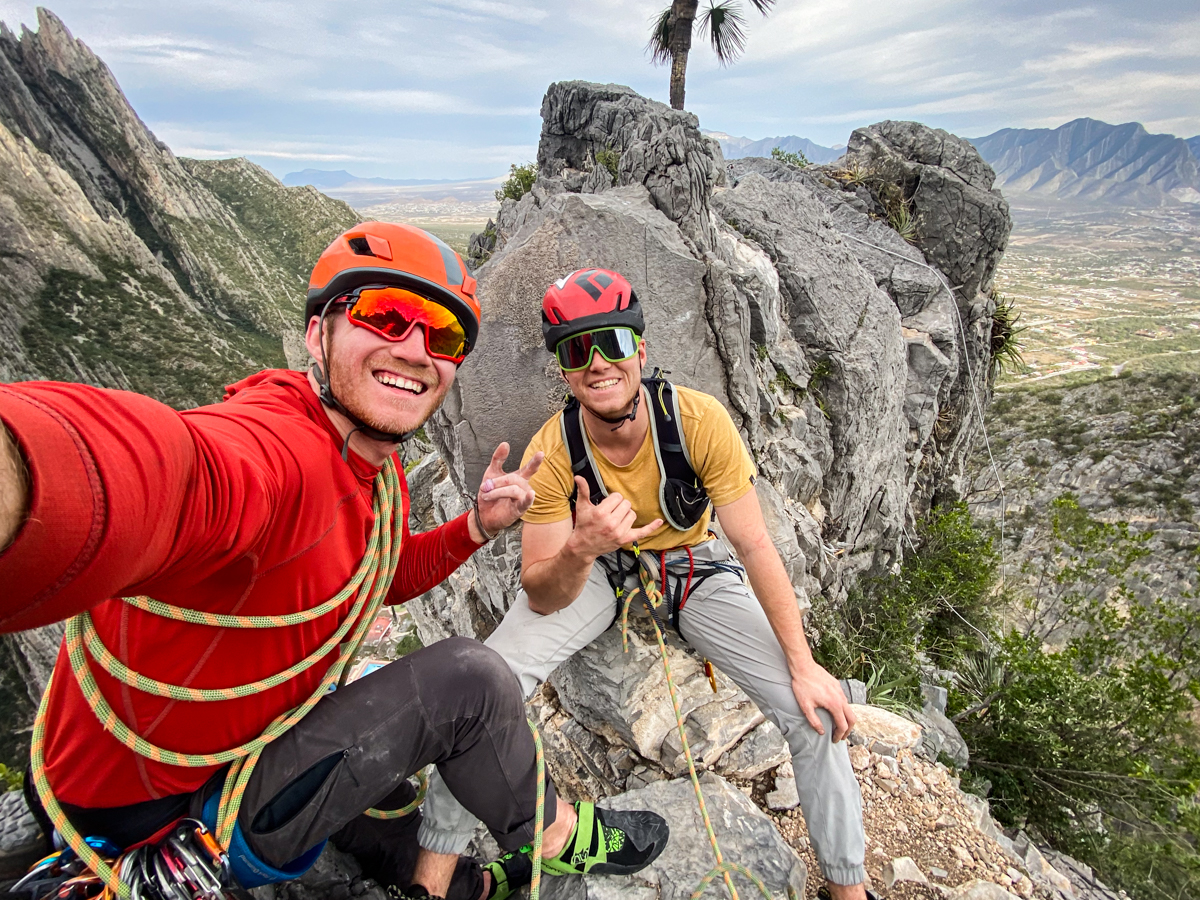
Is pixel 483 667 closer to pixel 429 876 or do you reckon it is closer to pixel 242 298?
pixel 429 876

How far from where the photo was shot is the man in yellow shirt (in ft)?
10.5

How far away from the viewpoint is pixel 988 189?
11.5 metres

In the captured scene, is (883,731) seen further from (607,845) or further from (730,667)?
(607,845)

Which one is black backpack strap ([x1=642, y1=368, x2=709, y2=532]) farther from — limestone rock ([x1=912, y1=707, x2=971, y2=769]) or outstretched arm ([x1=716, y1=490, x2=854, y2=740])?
limestone rock ([x1=912, y1=707, x2=971, y2=769])

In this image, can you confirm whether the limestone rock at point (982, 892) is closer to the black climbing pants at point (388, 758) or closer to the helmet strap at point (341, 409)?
the black climbing pants at point (388, 758)

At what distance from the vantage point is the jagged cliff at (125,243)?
1989 inches

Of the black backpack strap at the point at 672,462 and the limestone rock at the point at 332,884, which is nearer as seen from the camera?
the limestone rock at the point at 332,884

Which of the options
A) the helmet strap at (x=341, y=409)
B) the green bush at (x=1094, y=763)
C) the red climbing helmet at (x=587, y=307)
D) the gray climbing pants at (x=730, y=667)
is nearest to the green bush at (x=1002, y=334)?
the green bush at (x=1094, y=763)

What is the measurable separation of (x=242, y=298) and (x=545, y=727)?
7927 centimetres

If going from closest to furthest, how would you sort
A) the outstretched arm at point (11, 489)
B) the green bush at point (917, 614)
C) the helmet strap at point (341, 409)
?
the outstretched arm at point (11, 489)
the helmet strap at point (341, 409)
the green bush at point (917, 614)

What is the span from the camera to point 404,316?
2.52 meters

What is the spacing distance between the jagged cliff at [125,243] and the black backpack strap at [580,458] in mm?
47850

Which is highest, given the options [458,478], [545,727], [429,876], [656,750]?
[458,478]

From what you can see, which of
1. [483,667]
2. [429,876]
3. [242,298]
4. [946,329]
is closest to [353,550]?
[483,667]
